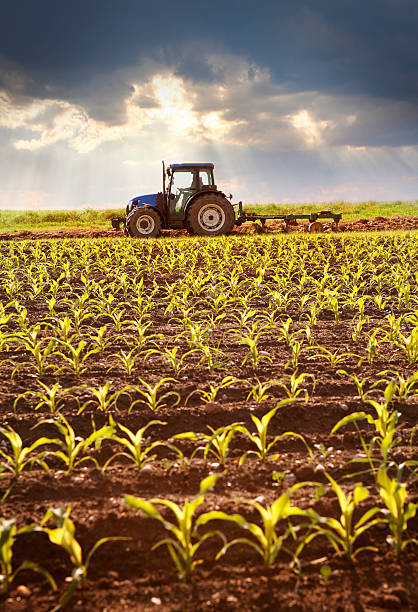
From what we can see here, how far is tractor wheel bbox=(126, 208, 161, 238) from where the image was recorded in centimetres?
1431

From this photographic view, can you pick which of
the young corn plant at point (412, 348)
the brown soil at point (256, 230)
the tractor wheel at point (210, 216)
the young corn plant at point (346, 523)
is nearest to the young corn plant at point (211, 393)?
Answer: the young corn plant at point (346, 523)

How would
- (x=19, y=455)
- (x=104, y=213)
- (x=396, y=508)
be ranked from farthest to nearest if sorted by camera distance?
(x=104, y=213), (x=19, y=455), (x=396, y=508)

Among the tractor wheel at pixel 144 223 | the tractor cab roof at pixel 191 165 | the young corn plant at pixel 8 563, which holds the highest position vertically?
the tractor cab roof at pixel 191 165

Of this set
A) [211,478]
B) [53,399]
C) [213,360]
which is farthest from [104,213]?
[211,478]

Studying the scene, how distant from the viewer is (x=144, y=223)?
14.7 m

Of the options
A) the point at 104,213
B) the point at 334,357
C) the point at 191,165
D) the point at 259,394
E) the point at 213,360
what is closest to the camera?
the point at 259,394

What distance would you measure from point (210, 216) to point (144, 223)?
2.03 m

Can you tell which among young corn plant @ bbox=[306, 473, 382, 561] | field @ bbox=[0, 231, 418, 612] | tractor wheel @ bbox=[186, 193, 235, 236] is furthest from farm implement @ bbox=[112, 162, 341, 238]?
young corn plant @ bbox=[306, 473, 382, 561]

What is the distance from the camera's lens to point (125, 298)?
693 centimetres

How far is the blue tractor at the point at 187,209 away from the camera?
14289 millimetres

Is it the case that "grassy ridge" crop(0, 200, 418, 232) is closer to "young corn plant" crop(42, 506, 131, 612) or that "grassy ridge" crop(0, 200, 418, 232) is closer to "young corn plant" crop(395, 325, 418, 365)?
"young corn plant" crop(395, 325, 418, 365)

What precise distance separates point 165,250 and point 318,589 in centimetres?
975

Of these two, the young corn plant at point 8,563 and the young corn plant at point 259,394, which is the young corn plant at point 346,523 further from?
the young corn plant at point 259,394

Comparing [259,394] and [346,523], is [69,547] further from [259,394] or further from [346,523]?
[259,394]
